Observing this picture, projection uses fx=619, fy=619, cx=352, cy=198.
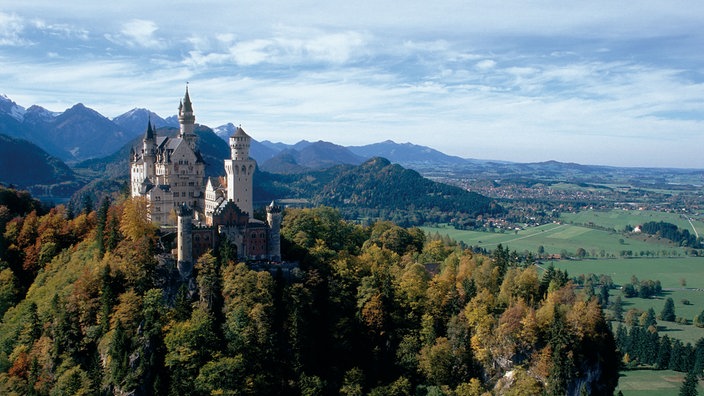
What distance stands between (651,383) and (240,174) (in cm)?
7009

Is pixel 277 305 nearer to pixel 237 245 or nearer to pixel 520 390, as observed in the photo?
pixel 237 245

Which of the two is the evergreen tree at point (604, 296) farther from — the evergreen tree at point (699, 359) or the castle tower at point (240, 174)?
the castle tower at point (240, 174)

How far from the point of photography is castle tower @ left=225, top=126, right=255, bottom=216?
257ft

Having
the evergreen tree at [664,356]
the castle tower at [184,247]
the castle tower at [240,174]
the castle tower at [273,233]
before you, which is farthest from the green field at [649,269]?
the castle tower at [184,247]

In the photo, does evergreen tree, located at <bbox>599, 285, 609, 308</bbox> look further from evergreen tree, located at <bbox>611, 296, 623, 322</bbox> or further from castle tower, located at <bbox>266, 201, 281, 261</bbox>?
castle tower, located at <bbox>266, 201, 281, 261</bbox>

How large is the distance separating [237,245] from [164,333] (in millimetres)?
13647

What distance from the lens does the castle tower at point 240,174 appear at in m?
78.2

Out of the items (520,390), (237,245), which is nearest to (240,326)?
(237,245)

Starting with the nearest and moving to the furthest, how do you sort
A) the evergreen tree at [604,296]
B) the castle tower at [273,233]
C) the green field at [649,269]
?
the castle tower at [273,233], the evergreen tree at [604,296], the green field at [649,269]

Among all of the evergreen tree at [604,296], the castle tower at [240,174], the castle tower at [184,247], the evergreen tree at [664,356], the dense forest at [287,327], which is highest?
the castle tower at [240,174]

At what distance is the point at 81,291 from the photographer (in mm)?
66688

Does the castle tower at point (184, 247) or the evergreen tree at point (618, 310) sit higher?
the castle tower at point (184, 247)

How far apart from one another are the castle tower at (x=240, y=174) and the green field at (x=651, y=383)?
2366 inches

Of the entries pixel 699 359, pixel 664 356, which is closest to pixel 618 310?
pixel 664 356
